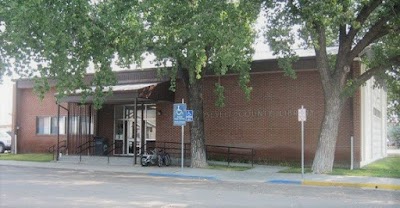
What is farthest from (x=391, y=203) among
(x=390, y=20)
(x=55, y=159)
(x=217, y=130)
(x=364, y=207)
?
(x=55, y=159)

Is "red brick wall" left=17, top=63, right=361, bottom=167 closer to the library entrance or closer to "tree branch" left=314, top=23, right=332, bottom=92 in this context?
the library entrance

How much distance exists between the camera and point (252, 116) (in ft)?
83.0

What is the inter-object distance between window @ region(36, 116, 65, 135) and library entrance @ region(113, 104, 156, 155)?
4.95 meters

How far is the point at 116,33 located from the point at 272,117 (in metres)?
9.88

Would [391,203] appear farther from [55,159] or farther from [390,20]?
[55,159]

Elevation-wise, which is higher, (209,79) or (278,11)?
(278,11)

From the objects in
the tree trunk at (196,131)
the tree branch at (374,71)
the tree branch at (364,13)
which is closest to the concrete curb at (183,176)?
the tree trunk at (196,131)

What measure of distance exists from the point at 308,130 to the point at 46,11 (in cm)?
1347

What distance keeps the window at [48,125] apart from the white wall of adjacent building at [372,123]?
1922 centimetres

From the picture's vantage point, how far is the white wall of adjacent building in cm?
2408

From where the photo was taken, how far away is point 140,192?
1326 centimetres

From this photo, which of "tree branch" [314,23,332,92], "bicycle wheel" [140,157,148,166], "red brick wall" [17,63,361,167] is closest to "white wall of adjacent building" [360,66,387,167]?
"red brick wall" [17,63,361,167]

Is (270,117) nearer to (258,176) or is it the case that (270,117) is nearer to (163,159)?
(163,159)

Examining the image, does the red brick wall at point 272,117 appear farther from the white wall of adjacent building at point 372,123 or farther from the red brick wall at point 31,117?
the red brick wall at point 31,117
